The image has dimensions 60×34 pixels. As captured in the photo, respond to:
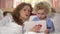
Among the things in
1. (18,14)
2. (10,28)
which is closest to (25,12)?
(18,14)

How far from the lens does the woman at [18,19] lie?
33.0 inches

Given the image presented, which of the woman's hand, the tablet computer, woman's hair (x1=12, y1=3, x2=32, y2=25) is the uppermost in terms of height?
Answer: woman's hair (x1=12, y1=3, x2=32, y2=25)

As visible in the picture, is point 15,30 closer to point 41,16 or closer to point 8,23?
point 8,23

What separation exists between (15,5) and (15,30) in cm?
21

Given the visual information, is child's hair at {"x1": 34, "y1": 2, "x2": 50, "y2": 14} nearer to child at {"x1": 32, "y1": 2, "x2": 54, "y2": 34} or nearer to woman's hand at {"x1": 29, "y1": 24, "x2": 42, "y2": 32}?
child at {"x1": 32, "y1": 2, "x2": 54, "y2": 34}

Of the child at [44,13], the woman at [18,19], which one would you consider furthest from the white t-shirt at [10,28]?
the child at [44,13]

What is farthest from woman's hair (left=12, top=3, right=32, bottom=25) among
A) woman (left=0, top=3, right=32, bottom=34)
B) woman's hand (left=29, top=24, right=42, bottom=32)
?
woman's hand (left=29, top=24, right=42, bottom=32)

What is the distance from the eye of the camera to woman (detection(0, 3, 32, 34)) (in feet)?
2.75

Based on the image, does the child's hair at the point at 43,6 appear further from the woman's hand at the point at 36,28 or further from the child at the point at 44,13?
the woman's hand at the point at 36,28

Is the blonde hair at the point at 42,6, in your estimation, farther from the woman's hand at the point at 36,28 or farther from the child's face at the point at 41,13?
the woman's hand at the point at 36,28

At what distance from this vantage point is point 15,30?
2.74 ft

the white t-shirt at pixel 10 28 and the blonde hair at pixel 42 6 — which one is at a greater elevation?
the blonde hair at pixel 42 6

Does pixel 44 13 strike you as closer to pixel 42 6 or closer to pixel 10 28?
pixel 42 6

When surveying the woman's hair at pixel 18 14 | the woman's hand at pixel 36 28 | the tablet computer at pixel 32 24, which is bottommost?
the woman's hand at pixel 36 28
